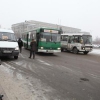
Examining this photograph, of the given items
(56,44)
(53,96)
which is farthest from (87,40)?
(53,96)

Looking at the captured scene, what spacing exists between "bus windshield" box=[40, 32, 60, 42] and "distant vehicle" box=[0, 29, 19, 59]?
173 inches

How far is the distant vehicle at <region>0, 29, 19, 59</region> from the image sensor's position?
1211 cm

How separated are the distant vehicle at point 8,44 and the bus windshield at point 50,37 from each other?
439 centimetres

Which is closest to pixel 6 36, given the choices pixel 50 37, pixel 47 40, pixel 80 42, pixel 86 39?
pixel 47 40

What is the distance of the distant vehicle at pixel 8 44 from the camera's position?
12109mm

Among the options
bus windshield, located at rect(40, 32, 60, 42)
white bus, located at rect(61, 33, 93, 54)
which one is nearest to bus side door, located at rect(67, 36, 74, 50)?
white bus, located at rect(61, 33, 93, 54)

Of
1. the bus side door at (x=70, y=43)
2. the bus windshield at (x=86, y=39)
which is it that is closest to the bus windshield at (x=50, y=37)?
the bus windshield at (x=86, y=39)

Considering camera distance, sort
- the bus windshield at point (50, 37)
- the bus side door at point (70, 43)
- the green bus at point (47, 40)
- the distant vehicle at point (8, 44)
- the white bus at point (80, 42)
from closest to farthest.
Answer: the distant vehicle at point (8, 44), the green bus at point (47, 40), the bus windshield at point (50, 37), the white bus at point (80, 42), the bus side door at point (70, 43)

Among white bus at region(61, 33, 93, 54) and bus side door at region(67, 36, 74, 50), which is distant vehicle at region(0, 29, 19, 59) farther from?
bus side door at region(67, 36, 74, 50)

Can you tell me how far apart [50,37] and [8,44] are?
20.3ft

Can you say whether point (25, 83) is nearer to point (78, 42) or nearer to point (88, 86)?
point (88, 86)

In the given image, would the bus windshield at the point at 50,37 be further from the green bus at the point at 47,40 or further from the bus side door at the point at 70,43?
the bus side door at the point at 70,43

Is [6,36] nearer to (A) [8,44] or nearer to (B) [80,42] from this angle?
(A) [8,44]

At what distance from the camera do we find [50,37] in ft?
58.4
